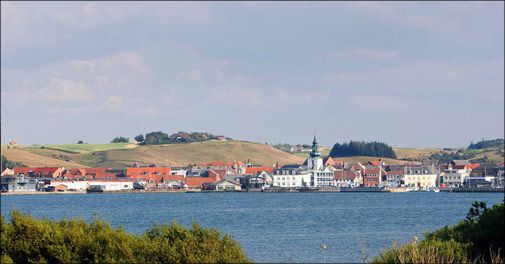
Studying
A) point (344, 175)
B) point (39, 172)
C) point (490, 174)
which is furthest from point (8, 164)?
point (490, 174)

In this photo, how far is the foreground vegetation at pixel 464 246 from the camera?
24125mm

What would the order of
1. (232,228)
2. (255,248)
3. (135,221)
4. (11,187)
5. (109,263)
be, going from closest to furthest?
(109,263) < (255,248) < (232,228) < (135,221) < (11,187)

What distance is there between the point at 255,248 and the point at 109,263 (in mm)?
18513

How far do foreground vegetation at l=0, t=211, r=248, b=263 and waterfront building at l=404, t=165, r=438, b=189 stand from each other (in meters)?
153

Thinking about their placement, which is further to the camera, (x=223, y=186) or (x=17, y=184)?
(x=223, y=186)

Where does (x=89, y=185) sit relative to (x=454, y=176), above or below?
below

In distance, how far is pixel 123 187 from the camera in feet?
562

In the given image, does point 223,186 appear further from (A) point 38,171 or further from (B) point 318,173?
(A) point 38,171

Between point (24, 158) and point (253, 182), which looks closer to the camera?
point (253, 182)

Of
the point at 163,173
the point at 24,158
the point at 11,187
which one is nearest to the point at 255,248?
the point at 11,187

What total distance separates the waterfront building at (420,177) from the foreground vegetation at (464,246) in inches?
5968

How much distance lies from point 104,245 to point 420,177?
15632cm

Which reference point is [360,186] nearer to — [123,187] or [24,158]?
[123,187]

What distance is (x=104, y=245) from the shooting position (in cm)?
2538
